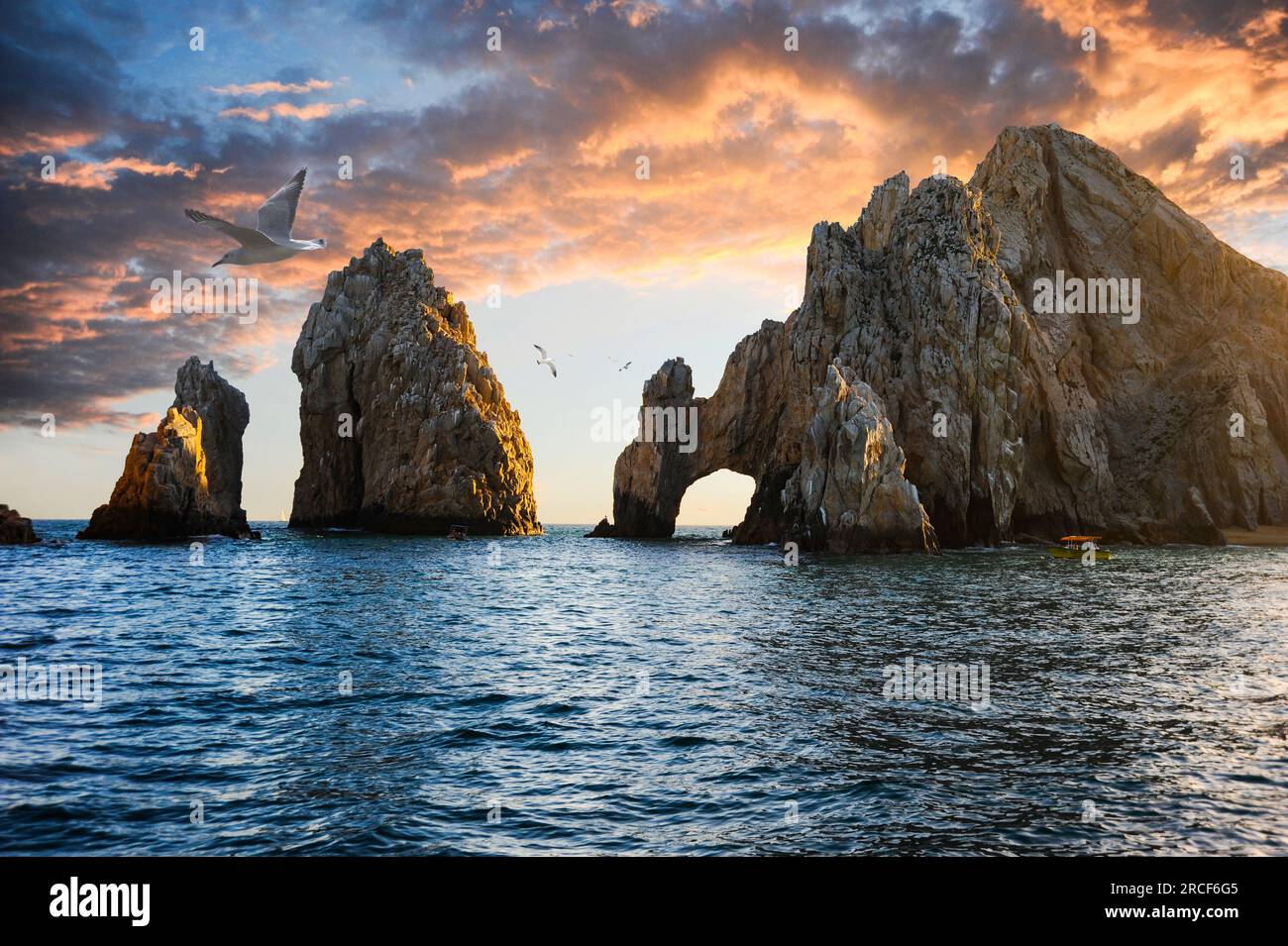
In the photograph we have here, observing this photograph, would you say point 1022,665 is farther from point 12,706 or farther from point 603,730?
point 12,706

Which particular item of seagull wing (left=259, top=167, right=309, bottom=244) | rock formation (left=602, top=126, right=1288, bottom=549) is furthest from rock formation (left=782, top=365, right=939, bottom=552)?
seagull wing (left=259, top=167, right=309, bottom=244)

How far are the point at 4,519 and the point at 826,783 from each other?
87736 millimetres

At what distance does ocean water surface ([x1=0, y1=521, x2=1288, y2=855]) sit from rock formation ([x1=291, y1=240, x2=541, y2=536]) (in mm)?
74315

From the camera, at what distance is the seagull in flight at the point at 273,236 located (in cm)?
2023

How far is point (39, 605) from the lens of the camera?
3186 centimetres

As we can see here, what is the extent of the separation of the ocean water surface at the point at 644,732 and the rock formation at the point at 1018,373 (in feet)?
144

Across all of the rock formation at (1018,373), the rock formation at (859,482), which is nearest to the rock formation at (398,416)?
the rock formation at (1018,373)

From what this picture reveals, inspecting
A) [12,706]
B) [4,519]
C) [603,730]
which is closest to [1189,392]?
[603,730]

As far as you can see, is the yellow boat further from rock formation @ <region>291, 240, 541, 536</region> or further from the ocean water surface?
rock formation @ <region>291, 240, 541, 536</region>

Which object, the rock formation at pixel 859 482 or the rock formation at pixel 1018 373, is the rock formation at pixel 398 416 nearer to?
the rock formation at pixel 1018 373
